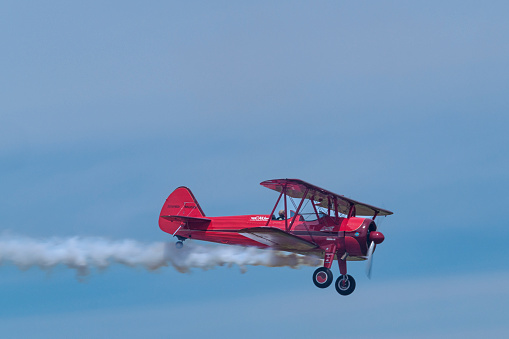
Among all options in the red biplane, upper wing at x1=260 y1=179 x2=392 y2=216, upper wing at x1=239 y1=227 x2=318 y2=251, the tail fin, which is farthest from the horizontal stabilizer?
upper wing at x1=260 y1=179 x2=392 y2=216

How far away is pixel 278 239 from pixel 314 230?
152 cm

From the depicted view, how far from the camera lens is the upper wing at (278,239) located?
36812 mm

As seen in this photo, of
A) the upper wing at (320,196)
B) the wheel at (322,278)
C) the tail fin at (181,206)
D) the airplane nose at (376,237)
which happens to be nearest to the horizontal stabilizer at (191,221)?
the tail fin at (181,206)

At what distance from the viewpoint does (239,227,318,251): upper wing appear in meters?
36.8

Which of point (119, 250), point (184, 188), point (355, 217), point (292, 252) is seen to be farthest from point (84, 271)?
point (355, 217)

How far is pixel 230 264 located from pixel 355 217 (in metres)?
5.36

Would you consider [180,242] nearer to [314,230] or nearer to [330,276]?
[314,230]

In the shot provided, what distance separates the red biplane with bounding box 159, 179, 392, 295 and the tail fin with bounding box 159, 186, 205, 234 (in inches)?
64.5

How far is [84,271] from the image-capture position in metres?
43.1

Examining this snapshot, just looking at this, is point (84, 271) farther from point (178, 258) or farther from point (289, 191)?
point (289, 191)

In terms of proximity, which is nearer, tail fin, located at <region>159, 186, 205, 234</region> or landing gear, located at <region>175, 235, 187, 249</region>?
landing gear, located at <region>175, 235, 187, 249</region>

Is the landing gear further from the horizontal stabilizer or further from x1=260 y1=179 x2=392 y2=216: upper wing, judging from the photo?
x1=260 y1=179 x2=392 y2=216: upper wing

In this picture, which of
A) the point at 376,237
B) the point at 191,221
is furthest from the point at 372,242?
the point at 191,221

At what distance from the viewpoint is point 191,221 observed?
42062 millimetres
